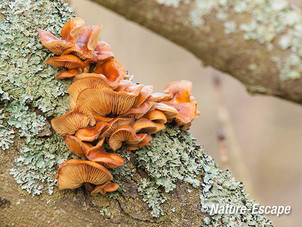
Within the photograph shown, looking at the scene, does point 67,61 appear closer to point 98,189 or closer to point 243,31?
point 98,189

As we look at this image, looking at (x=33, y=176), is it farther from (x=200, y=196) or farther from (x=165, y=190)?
(x=200, y=196)

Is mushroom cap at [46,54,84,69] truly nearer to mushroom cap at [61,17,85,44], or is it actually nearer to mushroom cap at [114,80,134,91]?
mushroom cap at [61,17,85,44]

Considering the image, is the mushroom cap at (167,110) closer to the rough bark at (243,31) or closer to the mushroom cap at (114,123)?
the mushroom cap at (114,123)

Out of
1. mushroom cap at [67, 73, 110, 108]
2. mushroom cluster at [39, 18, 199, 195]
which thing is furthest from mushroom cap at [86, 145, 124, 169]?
mushroom cap at [67, 73, 110, 108]

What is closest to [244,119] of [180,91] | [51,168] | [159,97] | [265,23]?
[180,91]

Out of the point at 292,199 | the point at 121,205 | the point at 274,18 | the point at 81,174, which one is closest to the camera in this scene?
the point at 274,18

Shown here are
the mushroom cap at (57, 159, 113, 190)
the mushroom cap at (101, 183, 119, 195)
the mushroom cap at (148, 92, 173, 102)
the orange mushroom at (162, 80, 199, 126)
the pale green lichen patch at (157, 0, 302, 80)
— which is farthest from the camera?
the orange mushroom at (162, 80, 199, 126)

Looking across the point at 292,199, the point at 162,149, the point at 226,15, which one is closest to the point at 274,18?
the point at 226,15
